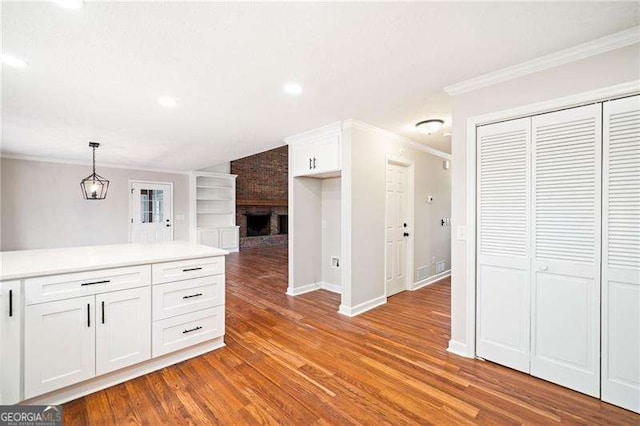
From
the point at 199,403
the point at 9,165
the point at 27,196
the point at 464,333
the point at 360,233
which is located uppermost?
the point at 9,165

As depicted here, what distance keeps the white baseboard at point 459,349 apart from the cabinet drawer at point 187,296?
2.14m

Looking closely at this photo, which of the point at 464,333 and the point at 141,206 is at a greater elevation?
the point at 141,206

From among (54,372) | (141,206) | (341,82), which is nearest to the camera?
(54,372)

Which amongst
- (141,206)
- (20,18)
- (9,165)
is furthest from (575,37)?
(9,165)

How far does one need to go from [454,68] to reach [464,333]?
221 centimetres

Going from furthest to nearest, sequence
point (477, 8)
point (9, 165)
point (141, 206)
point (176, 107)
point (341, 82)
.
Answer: point (141, 206) < point (9, 165) < point (176, 107) < point (341, 82) < point (477, 8)

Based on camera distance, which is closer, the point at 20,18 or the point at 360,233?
the point at 20,18

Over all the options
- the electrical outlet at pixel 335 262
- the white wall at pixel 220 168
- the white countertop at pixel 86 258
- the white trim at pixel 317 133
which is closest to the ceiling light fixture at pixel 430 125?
the white trim at pixel 317 133

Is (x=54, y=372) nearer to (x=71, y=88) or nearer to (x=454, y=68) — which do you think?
(x=71, y=88)

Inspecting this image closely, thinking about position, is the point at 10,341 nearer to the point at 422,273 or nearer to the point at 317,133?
the point at 317,133

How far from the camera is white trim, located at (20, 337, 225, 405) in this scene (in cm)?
184

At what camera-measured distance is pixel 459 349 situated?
2.47m

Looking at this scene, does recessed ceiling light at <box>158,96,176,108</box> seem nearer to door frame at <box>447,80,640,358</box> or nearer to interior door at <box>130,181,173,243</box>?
door frame at <box>447,80,640,358</box>

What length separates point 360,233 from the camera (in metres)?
3.56
